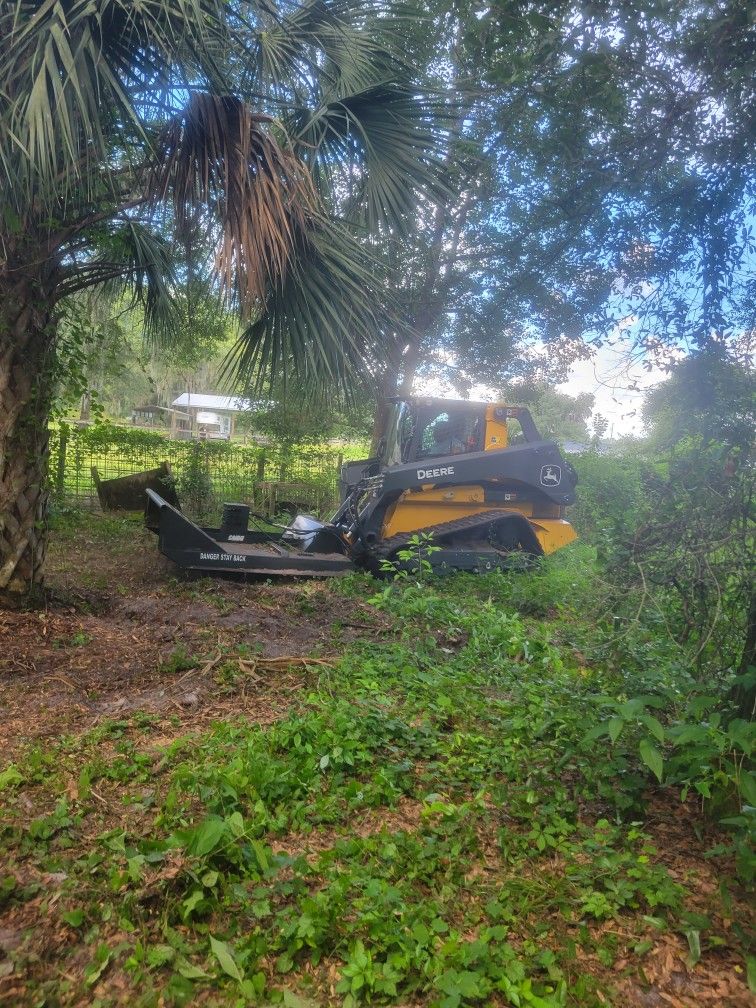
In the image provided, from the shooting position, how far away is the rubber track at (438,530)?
8203 mm

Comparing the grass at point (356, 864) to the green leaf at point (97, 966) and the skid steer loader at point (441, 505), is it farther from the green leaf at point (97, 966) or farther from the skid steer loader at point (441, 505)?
the skid steer loader at point (441, 505)

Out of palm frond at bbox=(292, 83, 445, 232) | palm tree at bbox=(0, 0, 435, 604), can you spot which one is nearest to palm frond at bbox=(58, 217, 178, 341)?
palm tree at bbox=(0, 0, 435, 604)

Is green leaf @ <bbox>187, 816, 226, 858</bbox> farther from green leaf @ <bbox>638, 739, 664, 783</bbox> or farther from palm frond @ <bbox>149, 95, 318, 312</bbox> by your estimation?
palm frond @ <bbox>149, 95, 318, 312</bbox>

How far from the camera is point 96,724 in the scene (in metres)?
3.97

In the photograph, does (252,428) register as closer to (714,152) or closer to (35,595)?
(35,595)

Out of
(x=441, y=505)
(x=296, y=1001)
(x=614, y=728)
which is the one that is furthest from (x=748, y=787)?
(x=441, y=505)

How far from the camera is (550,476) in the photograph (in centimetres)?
888

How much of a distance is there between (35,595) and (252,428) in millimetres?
8843

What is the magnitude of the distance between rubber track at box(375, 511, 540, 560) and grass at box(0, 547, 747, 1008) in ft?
13.5

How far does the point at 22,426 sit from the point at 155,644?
194 cm

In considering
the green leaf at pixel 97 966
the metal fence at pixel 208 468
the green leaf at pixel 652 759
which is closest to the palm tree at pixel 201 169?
the green leaf at pixel 652 759

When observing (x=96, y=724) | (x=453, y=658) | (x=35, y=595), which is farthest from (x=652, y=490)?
(x=35, y=595)

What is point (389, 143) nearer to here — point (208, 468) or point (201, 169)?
point (201, 169)

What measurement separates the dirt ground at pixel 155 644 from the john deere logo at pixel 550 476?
3187 millimetres
